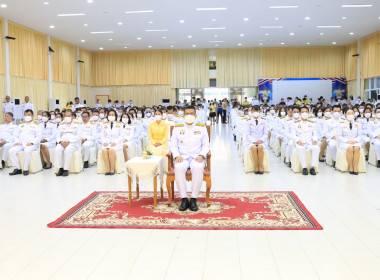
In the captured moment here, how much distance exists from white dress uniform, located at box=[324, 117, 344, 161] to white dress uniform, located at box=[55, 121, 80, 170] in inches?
215

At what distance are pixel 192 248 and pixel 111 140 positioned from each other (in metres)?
5.28

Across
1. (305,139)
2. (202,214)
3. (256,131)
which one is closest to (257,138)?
(256,131)

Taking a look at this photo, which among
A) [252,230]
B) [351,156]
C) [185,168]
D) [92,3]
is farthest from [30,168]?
[92,3]

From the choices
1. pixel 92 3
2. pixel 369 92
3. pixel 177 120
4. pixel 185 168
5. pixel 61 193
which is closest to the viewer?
pixel 185 168

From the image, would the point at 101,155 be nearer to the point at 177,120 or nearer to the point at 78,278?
the point at 177,120

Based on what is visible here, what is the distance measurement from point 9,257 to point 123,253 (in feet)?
3.49

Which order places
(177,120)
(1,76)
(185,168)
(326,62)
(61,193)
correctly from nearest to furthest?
(185,168) → (61,193) → (177,120) → (1,76) → (326,62)

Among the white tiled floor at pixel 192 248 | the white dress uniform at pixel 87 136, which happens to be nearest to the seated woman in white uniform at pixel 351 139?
the white tiled floor at pixel 192 248

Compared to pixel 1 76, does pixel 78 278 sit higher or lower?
lower

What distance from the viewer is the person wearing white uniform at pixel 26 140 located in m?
8.81

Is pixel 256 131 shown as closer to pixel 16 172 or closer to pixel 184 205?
pixel 184 205

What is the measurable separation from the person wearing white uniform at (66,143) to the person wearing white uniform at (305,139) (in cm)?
458

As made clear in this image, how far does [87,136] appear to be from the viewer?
390 inches

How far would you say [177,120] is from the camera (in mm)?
12328
